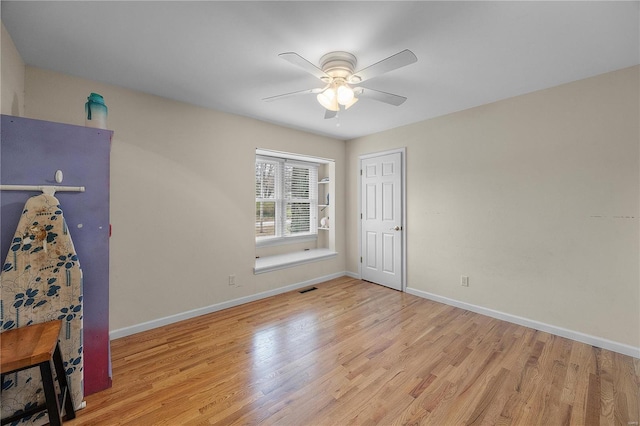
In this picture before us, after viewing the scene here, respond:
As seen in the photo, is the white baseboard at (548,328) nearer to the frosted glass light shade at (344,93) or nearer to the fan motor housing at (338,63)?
the frosted glass light shade at (344,93)

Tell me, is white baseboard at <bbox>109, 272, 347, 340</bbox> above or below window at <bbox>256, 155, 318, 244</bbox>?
below

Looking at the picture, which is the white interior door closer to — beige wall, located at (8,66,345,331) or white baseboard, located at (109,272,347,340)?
white baseboard, located at (109,272,347,340)

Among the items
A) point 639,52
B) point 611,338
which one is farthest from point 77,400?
point 639,52

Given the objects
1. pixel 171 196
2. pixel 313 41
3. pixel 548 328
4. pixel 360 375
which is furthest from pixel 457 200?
pixel 171 196

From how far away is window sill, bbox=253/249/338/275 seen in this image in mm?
3650

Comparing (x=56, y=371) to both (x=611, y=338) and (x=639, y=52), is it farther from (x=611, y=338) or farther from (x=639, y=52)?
(x=639, y=52)

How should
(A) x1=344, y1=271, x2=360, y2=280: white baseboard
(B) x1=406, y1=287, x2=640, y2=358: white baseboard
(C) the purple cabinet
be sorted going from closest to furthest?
(C) the purple cabinet, (B) x1=406, y1=287, x2=640, y2=358: white baseboard, (A) x1=344, y1=271, x2=360, y2=280: white baseboard

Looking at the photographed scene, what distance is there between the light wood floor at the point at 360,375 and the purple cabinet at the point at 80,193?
44cm

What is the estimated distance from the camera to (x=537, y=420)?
158cm

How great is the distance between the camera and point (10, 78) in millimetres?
1839

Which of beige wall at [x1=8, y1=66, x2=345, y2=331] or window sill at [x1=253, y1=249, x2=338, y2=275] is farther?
window sill at [x1=253, y1=249, x2=338, y2=275]

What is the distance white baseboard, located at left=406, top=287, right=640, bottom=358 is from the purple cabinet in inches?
141

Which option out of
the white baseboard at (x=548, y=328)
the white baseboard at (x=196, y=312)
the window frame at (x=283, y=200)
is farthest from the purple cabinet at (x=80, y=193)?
the white baseboard at (x=548, y=328)

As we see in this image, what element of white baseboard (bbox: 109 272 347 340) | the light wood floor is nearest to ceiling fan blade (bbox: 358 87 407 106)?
the light wood floor
